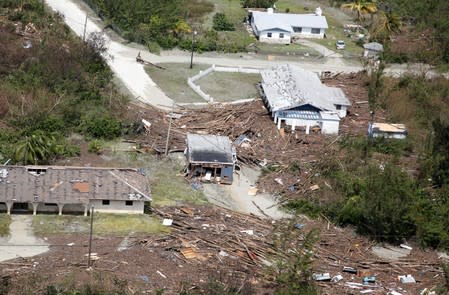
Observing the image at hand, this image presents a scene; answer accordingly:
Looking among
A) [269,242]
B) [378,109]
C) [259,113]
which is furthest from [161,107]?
[269,242]

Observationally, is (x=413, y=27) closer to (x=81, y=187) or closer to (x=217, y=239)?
(x=217, y=239)

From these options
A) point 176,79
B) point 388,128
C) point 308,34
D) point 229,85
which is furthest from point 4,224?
point 308,34

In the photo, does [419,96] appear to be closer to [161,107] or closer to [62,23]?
[161,107]

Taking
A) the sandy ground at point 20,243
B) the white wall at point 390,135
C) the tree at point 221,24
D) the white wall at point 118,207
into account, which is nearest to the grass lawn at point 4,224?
the sandy ground at point 20,243

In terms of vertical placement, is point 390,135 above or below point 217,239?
above

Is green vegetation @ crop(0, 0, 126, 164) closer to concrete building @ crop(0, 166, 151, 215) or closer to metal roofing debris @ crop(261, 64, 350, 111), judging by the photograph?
concrete building @ crop(0, 166, 151, 215)

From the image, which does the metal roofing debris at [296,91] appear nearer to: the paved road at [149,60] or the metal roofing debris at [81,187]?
the paved road at [149,60]

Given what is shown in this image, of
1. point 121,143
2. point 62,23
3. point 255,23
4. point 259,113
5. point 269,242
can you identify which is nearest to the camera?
point 269,242

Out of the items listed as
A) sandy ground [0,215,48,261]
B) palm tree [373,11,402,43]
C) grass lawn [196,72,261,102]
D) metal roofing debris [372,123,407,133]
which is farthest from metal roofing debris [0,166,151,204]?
palm tree [373,11,402,43]
